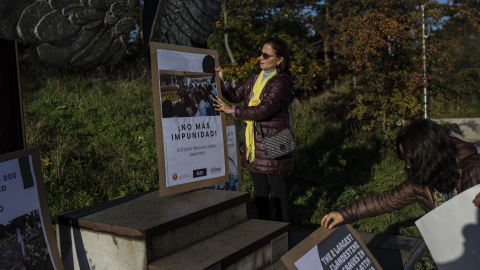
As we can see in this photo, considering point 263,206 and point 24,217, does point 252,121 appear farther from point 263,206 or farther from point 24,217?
point 24,217

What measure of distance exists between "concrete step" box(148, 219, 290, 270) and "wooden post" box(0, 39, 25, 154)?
1040 mm

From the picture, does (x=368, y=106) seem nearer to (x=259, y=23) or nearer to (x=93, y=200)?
(x=259, y=23)

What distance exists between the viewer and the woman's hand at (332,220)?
2.58m

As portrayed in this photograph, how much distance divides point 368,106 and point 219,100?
6164 millimetres

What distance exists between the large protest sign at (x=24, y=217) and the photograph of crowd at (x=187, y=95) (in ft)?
3.19

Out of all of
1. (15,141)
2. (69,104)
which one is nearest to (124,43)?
(15,141)

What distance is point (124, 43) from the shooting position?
9.34 feet

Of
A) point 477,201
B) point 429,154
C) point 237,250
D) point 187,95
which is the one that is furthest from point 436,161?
point 187,95

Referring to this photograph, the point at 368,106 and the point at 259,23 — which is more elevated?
the point at 259,23

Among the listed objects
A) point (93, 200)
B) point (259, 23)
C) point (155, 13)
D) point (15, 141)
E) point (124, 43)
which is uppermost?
point (259, 23)

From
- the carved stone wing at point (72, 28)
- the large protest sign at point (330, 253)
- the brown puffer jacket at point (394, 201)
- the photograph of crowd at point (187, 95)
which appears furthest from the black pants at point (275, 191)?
the carved stone wing at point (72, 28)

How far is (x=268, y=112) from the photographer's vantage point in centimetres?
349

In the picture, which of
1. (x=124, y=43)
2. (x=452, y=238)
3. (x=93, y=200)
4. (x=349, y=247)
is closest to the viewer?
(x=452, y=238)

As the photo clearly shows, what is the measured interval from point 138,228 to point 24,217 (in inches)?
23.0
